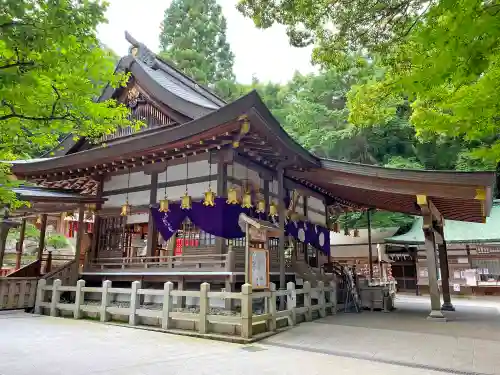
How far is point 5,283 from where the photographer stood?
10227mm

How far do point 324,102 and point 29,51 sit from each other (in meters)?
24.3

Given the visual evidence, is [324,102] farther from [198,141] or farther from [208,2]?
[208,2]

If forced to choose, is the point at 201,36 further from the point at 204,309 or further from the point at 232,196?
the point at 204,309

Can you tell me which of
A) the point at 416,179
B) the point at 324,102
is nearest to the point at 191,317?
the point at 416,179

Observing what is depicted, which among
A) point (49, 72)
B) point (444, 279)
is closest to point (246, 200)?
point (49, 72)

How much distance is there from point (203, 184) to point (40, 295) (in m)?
5.79

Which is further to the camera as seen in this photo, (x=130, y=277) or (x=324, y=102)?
(x=324, y=102)

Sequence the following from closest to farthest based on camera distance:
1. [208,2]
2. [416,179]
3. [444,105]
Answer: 1. [444,105]
2. [416,179]
3. [208,2]

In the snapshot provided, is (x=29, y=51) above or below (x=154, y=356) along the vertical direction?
above

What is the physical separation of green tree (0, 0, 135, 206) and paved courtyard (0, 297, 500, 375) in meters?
2.76

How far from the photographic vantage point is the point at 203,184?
10430 millimetres

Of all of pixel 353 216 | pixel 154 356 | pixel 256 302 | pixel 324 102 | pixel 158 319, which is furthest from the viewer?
pixel 324 102

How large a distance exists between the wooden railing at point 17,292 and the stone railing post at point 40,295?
0.23 metres

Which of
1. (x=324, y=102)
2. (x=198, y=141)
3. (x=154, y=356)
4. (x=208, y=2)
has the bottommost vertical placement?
(x=154, y=356)
